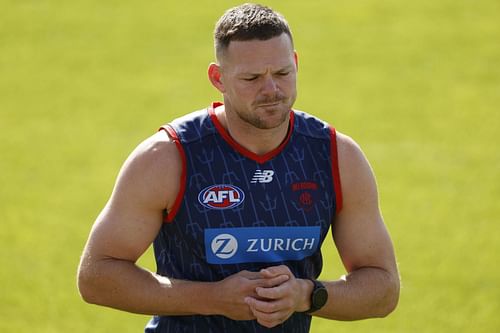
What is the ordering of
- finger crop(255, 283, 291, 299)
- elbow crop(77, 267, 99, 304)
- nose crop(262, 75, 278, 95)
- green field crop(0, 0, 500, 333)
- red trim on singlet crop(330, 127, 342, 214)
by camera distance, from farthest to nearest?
green field crop(0, 0, 500, 333) < red trim on singlet crop(330, 127, 342, 214) < elbow crop(77, 267, 99, 304) < nose crop(262, 75, 278, 95) < finger crop(255, 283, 291, 299)

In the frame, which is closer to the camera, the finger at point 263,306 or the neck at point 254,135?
the finger at point 263,306

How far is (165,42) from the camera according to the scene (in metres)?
13.5

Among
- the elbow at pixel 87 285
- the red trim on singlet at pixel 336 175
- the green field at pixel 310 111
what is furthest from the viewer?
the green field at pixel 310 111

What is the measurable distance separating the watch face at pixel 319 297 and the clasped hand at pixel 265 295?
6 centimetres

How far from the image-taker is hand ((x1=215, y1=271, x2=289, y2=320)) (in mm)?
3564

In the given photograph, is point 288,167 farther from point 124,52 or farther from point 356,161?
point 124,52

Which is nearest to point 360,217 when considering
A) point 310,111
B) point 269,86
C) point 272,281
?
point 272,281

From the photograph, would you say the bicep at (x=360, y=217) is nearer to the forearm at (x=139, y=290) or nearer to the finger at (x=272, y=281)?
the finger at (x=272, y=281)

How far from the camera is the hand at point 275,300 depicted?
11.5 feet

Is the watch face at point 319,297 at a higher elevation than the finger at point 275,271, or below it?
below

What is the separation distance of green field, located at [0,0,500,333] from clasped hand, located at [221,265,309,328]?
3.61 meters

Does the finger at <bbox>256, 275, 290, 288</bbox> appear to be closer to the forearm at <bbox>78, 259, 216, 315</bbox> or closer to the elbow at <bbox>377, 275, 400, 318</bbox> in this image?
→ the forearm at <bbox>78, 259, 216, 315</bbox>

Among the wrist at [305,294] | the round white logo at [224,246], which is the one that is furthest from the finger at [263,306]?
the round white logo at [224,246]

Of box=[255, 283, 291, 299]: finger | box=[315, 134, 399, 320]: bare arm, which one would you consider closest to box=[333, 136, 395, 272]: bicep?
box=[315, 134, 399, 320]: bare arm
